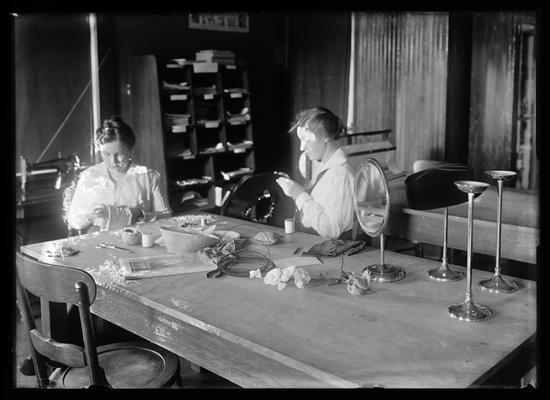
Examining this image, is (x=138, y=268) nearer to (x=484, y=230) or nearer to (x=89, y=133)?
(x=484, y=230)

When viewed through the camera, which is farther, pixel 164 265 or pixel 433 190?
pixel 164 265

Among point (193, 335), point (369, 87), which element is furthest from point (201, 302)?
point (369, 87)

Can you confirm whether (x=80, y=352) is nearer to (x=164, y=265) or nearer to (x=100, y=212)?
(x=164, y=265)

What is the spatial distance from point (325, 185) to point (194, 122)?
296 centimetres

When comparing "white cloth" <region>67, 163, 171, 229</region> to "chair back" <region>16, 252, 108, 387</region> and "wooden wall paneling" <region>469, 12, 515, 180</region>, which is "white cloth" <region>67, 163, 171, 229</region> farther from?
"wooden wall paneling" <region>469, 12, 515, 180</region>

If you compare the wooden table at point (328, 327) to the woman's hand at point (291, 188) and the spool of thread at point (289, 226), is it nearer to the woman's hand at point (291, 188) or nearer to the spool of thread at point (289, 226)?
the spool of thread at point (289, 226)

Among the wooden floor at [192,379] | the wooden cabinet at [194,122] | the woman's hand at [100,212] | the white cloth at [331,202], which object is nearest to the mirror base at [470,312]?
the white cloth at [331,202]

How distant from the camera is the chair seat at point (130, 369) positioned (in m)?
2.25

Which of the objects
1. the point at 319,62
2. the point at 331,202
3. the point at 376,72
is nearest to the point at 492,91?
the point at 376,72

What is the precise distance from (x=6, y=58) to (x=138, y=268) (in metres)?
1.13

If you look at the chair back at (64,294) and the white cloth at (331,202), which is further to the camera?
the white cloth at (331,202)

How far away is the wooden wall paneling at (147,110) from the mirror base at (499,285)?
3.79 m

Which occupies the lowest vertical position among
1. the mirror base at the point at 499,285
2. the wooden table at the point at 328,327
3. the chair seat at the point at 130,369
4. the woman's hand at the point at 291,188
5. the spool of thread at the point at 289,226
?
the chair seat at the point at 130,369

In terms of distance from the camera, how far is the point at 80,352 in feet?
6.40
